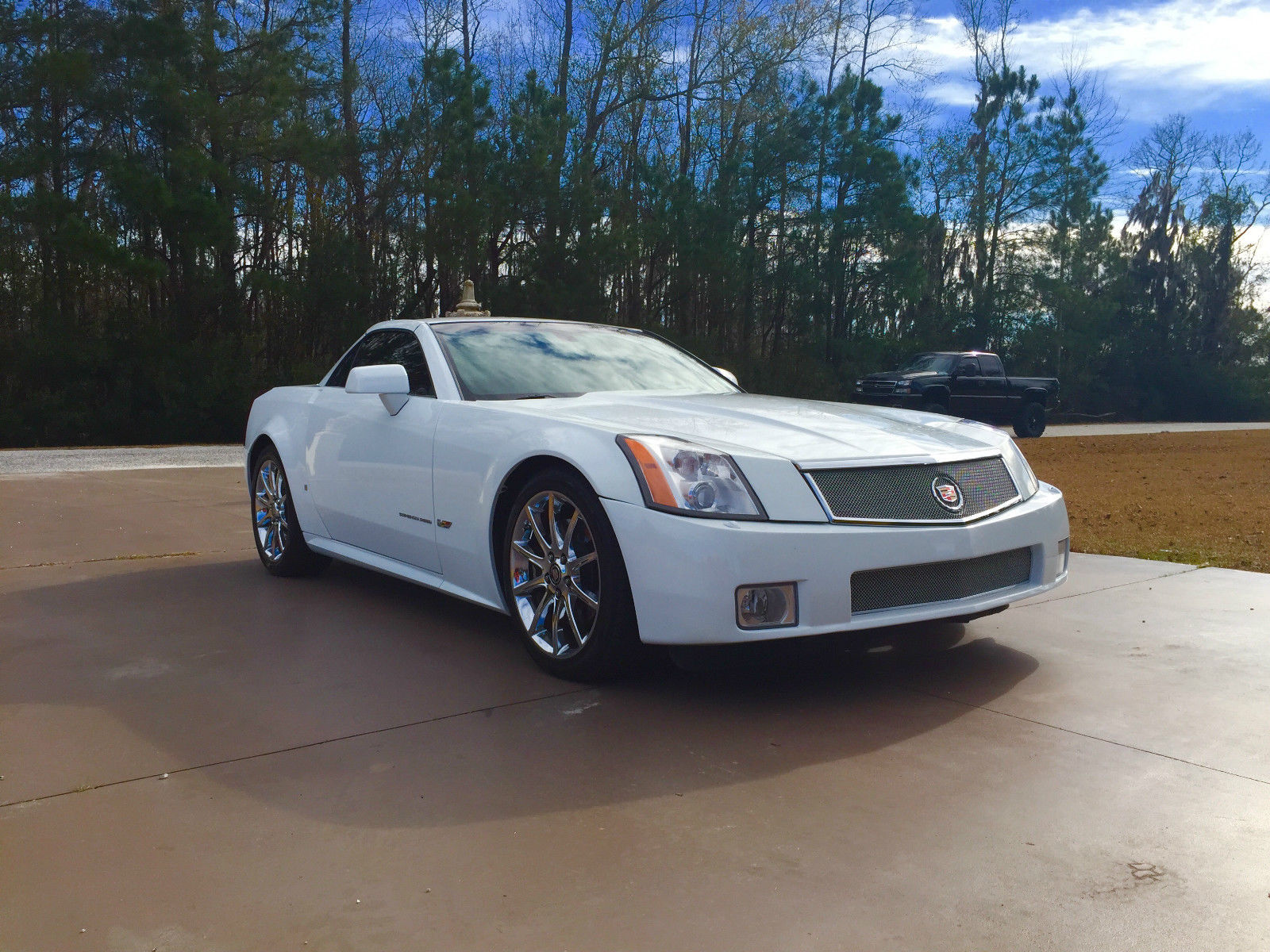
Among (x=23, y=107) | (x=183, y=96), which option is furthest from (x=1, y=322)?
(x=183, y=96)

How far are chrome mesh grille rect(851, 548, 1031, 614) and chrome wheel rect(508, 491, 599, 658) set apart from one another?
0.89 m

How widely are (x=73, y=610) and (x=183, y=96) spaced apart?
1813 cm

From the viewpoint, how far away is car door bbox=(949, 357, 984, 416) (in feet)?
79.5

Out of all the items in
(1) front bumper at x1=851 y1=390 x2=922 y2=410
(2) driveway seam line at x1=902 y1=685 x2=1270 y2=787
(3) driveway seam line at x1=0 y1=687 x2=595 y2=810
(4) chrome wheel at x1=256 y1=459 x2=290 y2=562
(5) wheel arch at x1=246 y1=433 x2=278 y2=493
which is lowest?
(2) driveway seam line at x1=902 y1=685 x2=1270 y2=787

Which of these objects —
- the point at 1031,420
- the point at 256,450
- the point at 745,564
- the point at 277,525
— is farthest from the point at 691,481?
the point at 1031,420

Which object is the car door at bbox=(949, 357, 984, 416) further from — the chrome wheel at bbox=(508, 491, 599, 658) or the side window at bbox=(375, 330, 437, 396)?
the chrome wheel at bbox=(508, 491, 599, 658)

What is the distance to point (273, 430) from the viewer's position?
6324 millimetres

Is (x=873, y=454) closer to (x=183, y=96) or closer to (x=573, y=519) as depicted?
(x=573, y=519)

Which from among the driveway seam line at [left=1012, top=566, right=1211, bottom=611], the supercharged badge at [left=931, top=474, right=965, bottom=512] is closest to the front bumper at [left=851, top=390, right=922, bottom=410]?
the driveway seam line at [left=1012, top=566, right=1211, bottom=611]

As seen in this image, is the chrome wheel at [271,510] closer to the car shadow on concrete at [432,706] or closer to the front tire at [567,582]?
the car shadow on concrete at [432,706]

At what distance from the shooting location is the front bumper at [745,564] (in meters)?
3.62

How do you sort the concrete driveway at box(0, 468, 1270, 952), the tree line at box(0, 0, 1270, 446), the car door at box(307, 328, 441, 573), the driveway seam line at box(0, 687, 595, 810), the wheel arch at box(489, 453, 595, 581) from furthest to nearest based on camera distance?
the tree line at box(0, 0, 1270, 446) → the car door at box(307, 328, 441, 573) → the wheel arch at box(489, 453, 595, 581) → the driveway seam line at box(0, 687, 595, 810) → the concrete driveway at box(0, 468, 1270, 952)

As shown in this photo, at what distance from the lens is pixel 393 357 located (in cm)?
565

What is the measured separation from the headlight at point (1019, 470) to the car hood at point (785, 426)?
0.05 m
